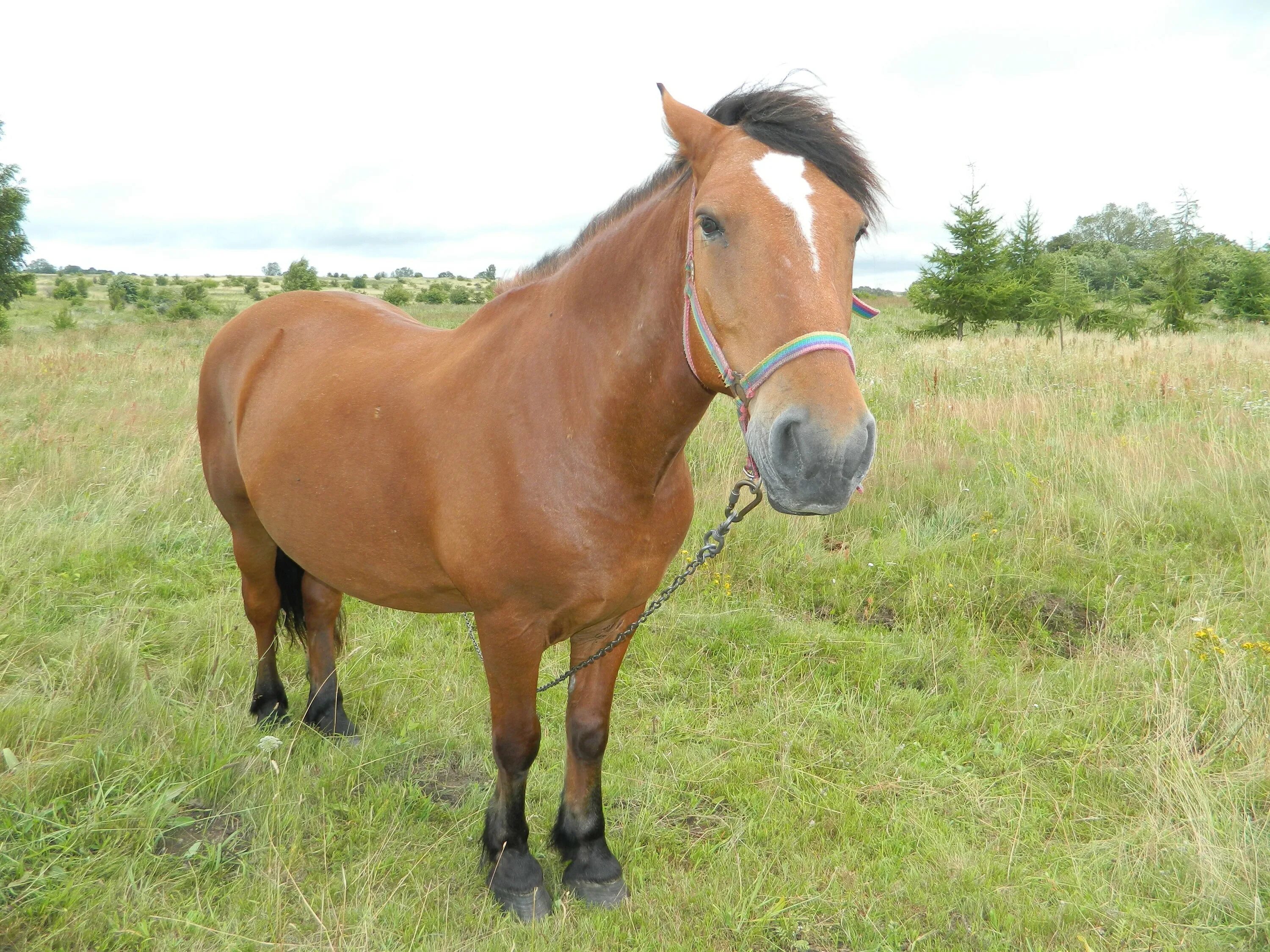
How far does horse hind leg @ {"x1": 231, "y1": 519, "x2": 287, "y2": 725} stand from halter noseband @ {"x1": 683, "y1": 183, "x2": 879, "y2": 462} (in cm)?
259

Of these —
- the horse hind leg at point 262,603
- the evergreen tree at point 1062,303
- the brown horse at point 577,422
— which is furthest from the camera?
the evergreen tree at point 1062,303

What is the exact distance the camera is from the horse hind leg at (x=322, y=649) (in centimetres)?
343

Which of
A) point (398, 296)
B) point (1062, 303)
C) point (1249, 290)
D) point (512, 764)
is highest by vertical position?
point (1249, 290)

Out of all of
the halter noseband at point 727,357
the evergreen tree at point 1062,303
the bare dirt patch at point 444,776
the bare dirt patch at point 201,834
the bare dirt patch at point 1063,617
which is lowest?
the bare dirt patch at point 444,776

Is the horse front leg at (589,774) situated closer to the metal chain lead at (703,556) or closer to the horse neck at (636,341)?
the metal chain lead at (703,556)

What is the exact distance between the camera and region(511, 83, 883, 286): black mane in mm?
1725

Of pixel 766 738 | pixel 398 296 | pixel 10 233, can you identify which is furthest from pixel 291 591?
pixel 398 296

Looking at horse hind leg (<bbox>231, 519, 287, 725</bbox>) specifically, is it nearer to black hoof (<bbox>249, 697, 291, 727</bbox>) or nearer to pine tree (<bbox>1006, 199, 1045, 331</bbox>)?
black hoof (<bbox>249, 697, 291, 727</bbox>)

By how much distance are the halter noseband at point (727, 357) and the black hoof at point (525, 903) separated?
1719mm

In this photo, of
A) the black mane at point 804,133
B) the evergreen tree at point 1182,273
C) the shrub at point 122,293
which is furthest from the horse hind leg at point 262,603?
the shrub at point 122,293

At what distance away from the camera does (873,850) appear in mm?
2654

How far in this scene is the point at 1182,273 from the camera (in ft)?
54.2

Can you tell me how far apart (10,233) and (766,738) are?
2583cm

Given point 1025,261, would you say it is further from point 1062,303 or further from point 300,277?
point 300,277
